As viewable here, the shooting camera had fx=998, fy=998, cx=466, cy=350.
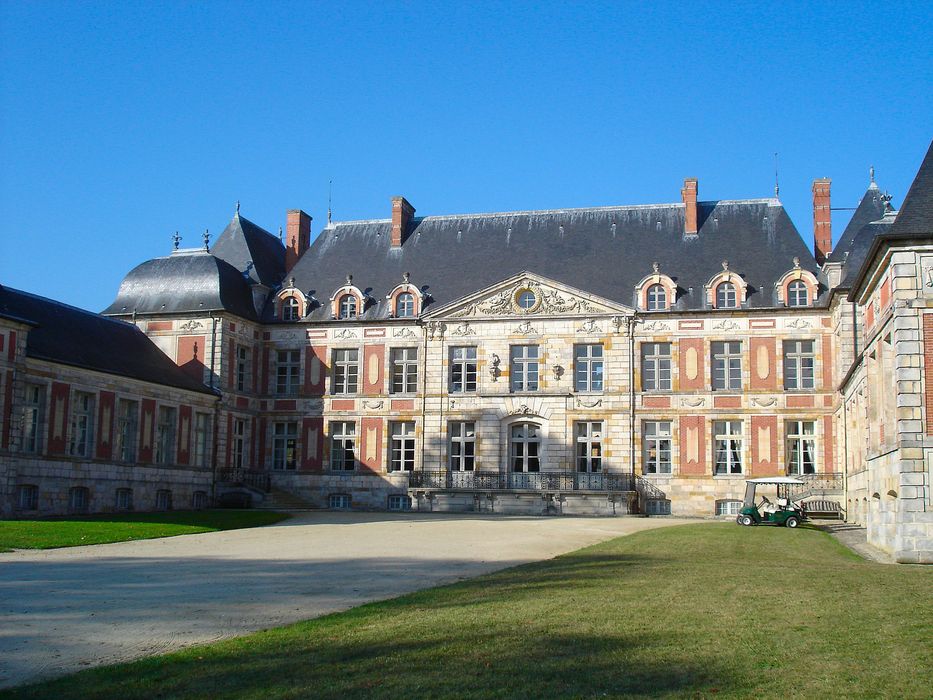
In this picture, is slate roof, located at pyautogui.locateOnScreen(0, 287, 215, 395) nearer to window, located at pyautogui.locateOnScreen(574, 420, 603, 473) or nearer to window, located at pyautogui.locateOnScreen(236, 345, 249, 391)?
window, located at pyautogui.locateOnScreen(236, 345, 249, 391)

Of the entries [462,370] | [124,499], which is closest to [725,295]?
[462,370]

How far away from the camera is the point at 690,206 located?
3584cm

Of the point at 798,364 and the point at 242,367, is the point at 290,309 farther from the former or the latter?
the point at 798,364

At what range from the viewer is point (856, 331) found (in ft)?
99.7

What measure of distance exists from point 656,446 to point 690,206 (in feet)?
29.4

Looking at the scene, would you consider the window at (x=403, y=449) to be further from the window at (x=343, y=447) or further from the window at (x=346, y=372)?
the window at (x=346, y=372)

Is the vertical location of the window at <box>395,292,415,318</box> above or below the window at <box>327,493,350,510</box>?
above

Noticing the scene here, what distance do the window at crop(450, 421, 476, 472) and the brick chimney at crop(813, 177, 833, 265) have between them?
13363mm

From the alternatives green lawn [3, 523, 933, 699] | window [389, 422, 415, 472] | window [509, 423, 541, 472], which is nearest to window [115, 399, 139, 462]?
window [389, 422, 415, 472]

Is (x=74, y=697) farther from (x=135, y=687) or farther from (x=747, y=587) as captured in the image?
(x=747, y=587)

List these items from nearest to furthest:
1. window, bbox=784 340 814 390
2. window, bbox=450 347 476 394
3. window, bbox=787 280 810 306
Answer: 1. window, bbox=784 340 814 390
2. window, bbox=787 280 810 306
3. window, bbox=450 347 476 394

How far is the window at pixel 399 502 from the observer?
114 ft

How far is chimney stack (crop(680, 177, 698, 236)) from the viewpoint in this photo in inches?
1405

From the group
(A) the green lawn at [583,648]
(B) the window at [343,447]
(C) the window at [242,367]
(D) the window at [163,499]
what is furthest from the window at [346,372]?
(A) the green lawn at [583,648]
